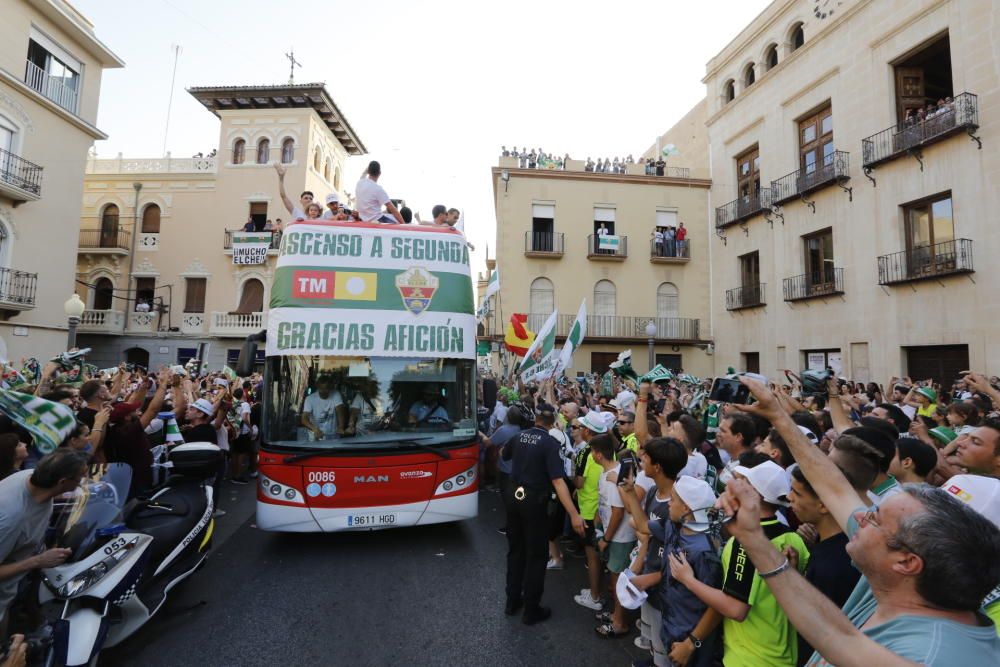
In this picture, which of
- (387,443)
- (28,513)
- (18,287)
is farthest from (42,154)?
(28,513)

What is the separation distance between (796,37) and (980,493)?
73.1ft

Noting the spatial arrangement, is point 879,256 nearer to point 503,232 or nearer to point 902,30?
point 902,30

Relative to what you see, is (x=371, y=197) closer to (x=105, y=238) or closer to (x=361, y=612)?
(x=361, y=612)

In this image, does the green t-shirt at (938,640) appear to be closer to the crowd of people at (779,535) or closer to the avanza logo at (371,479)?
the crowd of people at (779,535)

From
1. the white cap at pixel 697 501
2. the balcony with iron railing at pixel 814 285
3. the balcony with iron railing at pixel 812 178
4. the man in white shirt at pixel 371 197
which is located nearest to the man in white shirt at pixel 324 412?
the man in white shirt at pixel 371 197

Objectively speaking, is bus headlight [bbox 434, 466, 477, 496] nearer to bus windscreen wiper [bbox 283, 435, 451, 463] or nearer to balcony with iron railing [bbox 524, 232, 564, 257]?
bus windscreen wiper [bbox 283, 435, 451, 463]

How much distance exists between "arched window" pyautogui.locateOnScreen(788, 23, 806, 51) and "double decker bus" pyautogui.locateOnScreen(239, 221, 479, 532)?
19566 millimetres

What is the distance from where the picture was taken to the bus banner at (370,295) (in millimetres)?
5852

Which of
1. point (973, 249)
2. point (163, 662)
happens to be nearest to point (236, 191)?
point (163, 662)

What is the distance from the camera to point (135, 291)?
25719 millimetres

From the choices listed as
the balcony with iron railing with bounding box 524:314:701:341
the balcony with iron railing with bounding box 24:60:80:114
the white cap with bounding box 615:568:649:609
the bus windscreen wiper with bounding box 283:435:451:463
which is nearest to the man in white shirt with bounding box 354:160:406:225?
the bus windscreen wiper with bounding box 283:435:451:463

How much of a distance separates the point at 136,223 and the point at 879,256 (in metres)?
31.4

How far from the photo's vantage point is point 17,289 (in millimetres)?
17047

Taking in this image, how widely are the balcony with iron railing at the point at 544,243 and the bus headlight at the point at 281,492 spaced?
19370 millimetres
